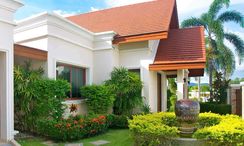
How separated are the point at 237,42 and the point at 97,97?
1882cm

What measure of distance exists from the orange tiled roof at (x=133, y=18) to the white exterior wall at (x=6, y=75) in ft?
22.0

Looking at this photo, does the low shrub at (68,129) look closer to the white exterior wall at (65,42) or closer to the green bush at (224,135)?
the white exterior wall at (65,42)

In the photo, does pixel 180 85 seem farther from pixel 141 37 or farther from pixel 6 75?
pixel 6 75

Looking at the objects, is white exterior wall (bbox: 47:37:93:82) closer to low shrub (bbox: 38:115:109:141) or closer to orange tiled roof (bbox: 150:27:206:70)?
low shrub (bbox: 38:115:109:141)

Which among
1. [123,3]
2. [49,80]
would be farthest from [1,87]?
[123,3]

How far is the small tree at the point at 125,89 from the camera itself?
12633 mm

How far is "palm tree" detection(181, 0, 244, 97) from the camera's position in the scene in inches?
971

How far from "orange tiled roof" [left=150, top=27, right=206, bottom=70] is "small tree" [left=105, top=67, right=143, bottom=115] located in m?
1.39

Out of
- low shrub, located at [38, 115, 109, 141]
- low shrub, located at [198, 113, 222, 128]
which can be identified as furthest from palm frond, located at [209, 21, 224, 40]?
low shrub, located at [38, 115, 109, 141]

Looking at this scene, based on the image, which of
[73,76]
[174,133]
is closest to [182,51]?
[73,76]

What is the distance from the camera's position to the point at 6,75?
26.7 feet

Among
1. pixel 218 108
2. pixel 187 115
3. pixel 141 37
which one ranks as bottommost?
pixel 218 108

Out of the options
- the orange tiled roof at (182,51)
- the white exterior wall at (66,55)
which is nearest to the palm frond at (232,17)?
the orange tiled roof at (182,51)

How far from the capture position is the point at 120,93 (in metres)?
12.8
